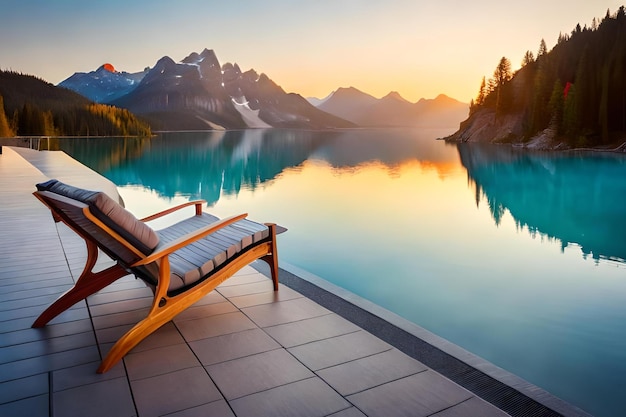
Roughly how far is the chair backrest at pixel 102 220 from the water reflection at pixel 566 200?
7012mm

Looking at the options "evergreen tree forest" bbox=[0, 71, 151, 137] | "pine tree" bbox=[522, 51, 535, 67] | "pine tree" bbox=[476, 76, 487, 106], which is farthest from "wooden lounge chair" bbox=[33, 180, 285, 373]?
"pine tree" bbox=[476, 76, 487, 106]

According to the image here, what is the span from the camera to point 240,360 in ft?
8.29

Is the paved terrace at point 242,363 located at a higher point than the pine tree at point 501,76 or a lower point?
lower

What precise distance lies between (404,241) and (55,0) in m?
42.3

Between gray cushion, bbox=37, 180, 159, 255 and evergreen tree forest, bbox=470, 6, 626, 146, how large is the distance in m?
40.0

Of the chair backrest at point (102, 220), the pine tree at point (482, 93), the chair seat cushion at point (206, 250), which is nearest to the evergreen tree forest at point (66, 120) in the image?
the chair seat cushion at point (206, 250)

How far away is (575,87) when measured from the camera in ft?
128

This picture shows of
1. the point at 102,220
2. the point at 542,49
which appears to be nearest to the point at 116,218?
the point at 102,220

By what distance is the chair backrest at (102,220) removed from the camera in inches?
94.7

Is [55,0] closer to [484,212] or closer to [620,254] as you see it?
[484,212]

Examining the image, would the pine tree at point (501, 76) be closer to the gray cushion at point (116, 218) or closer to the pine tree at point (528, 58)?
the pine tree at point (528, 58)

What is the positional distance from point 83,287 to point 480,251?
6.12 meters

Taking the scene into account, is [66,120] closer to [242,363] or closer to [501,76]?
[501,76]

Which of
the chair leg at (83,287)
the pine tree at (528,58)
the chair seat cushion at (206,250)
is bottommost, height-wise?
the chair leg at (83,287)
